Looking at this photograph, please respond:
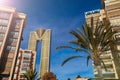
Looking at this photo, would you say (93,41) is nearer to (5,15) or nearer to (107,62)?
(107,62)

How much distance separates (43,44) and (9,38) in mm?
98133

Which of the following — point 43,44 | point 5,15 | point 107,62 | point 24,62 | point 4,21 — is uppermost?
point 43,44

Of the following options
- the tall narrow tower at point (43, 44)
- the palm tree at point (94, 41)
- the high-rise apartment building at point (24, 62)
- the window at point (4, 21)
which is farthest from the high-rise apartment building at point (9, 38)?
the tall narrow tower at point (43, 44)

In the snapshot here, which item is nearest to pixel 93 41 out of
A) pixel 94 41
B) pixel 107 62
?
pixel 94 41

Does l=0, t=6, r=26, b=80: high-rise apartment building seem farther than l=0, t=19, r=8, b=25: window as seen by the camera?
No

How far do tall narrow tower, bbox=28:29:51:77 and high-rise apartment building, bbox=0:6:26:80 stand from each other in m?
82.5

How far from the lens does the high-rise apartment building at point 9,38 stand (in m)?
60.0

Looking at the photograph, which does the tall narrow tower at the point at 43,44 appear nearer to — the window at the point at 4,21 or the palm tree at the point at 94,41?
the window at the point at 4,21

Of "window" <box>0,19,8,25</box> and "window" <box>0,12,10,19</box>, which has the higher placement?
"window" <box>0,12,10,19</box>

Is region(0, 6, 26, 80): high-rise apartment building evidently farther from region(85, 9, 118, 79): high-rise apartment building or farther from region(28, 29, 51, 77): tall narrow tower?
region(28, 29, 51, 77): tall narrow tower

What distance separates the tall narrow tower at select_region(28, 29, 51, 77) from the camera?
493 feet

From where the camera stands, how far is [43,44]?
165625 millimetres

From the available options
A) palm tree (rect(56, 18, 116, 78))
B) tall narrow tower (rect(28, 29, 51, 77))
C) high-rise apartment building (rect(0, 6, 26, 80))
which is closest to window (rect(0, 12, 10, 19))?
high-rise apartment building (rect(0, 6, 26, 80))

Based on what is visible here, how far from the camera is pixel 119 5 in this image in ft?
144
